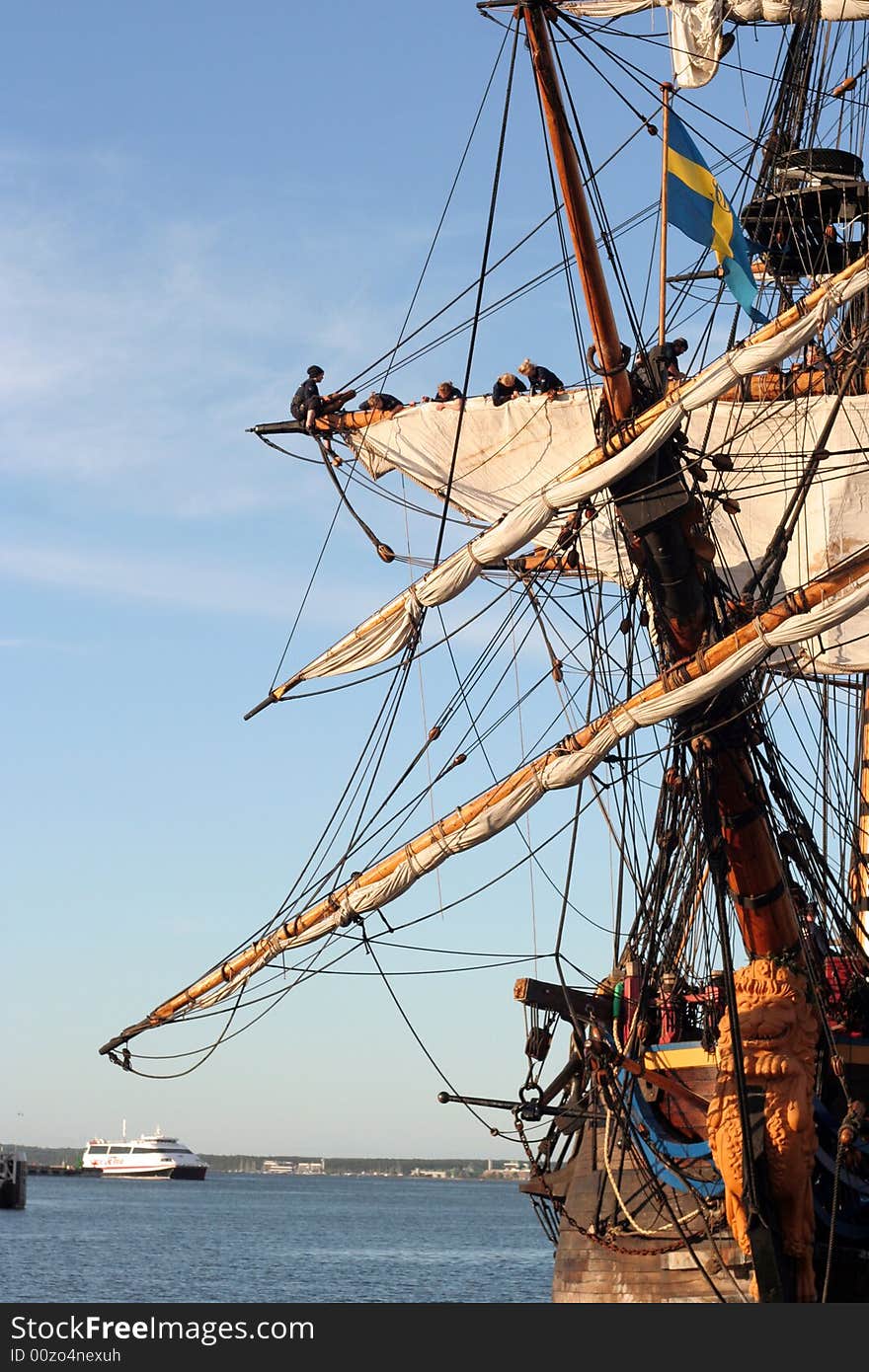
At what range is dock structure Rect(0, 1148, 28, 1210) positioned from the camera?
240ft

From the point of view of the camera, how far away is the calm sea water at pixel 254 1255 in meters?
37.8

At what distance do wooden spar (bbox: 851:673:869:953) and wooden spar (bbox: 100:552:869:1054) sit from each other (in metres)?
3.48

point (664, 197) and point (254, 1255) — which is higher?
point (664, 197)

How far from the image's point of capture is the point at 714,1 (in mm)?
20422

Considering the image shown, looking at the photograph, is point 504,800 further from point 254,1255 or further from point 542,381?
point 254,1255

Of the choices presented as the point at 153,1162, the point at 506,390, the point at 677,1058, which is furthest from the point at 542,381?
the point at 153,1162

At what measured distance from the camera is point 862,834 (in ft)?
76.0

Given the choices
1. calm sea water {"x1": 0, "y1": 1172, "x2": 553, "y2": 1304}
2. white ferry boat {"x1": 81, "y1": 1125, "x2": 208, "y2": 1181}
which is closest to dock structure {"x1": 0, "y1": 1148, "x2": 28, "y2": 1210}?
calm sea water {"x1": 0, "y1": 1172, "x2": 553, "y2": 1304}

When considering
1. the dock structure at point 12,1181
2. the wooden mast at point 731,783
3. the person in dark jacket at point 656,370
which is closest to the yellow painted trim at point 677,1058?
the wooden mast at point 731,783

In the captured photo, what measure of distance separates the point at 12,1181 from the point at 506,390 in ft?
187

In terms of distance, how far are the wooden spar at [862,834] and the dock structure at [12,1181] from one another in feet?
181

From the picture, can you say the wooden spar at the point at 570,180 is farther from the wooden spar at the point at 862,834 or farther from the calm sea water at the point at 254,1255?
the calm sea water at the point at 254,1255
